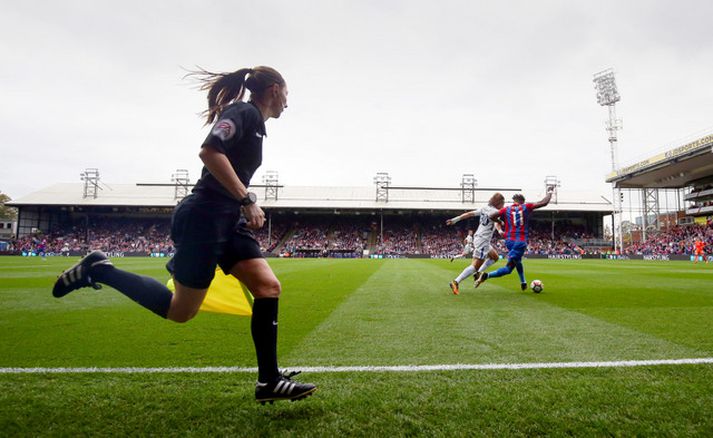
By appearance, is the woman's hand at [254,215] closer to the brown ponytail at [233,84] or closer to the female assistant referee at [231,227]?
the female assistant referee at [231,227]

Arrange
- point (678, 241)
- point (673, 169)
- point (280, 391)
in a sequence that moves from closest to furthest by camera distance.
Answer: point (280, 391)
point (678, 241)
point (673, 169)

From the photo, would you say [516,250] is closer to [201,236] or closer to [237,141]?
[237,141]

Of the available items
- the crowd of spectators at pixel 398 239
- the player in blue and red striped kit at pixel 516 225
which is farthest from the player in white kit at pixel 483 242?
the crowd of spectators at pixel 398 239

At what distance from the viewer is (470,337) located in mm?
4848

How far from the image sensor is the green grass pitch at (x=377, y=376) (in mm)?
2461

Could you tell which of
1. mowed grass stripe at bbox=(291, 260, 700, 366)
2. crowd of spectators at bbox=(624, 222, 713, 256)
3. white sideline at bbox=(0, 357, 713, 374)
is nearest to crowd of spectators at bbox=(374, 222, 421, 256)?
crowd of spectators at bbox=(624, 222, 713, 256)

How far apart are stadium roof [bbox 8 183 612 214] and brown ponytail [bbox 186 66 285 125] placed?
50976 mm

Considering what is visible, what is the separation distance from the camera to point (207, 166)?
273 cm

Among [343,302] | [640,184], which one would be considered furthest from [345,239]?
[343,302]

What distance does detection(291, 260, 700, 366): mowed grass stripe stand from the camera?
394cm

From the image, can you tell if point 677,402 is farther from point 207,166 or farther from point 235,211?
point 207,166

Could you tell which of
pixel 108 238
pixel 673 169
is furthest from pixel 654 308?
pixel 108 238

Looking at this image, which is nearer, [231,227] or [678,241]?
[231,227]

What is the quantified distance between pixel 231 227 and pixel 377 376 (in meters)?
1.65
